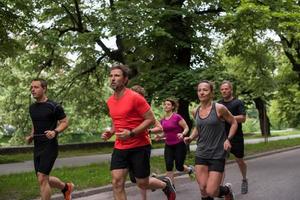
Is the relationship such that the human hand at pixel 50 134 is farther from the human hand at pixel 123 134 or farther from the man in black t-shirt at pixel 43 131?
the human hand at pixel 123 134

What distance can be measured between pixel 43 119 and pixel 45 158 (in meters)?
0.52

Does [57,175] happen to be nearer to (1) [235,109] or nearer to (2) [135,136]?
(1) [235,109]

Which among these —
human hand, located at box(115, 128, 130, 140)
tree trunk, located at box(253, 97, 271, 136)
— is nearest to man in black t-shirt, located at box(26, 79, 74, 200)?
human hand, located at box(115, 128, 130, 140)

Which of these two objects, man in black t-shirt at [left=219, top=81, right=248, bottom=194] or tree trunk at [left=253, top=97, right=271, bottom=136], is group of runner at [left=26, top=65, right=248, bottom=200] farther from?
tree trunk at [left=253, top=97, right=271, bottom=136]

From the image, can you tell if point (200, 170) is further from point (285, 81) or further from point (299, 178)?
point (285, 81)

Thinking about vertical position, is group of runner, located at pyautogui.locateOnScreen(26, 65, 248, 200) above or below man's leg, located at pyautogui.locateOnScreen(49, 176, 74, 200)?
above

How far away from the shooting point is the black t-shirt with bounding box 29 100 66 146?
23.9 ft

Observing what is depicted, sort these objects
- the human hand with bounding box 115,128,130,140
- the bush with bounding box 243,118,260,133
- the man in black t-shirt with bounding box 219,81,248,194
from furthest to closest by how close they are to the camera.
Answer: the bush with bounding box 243,118,260,133, the man in black t-shirt with bounding box 219,81,248,194, the human hand with bounding box 115,128,130,140

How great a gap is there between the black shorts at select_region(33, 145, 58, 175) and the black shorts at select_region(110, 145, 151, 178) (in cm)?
125

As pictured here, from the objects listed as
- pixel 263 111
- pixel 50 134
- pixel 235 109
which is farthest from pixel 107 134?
pixel 263 111

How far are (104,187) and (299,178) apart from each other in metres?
4.64

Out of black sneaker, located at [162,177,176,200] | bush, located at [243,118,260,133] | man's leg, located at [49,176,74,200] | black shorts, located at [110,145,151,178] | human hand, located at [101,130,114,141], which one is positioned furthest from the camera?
bush, located at [243,118,260,133]

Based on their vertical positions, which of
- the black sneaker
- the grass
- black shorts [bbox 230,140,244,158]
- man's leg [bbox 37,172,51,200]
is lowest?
the grass

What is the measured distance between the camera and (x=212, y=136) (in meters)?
6.62
